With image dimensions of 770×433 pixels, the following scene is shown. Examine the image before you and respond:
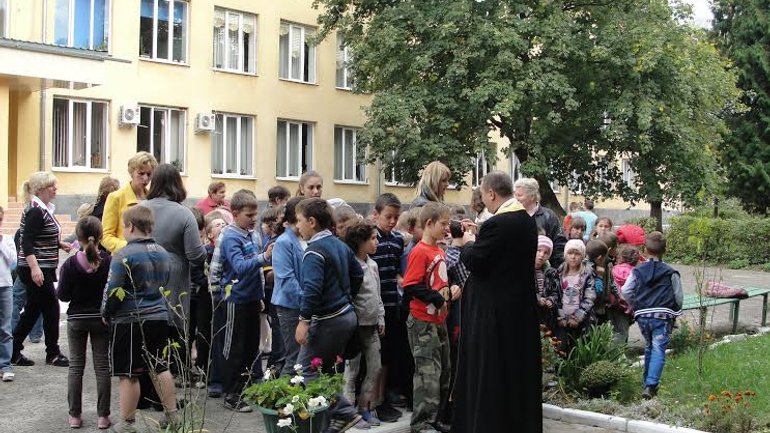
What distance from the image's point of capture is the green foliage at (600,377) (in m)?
8.12

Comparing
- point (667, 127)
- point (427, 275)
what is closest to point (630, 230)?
point (427, 275)

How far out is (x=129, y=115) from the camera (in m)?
24.2

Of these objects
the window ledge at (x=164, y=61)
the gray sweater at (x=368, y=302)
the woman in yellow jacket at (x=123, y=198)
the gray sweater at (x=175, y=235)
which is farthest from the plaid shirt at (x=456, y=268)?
the window ledge at (x=164, y=61)

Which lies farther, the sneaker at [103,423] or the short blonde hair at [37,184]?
the short blonde hair at [37,184]

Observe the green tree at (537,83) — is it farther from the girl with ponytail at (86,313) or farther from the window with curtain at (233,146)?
the girl with ponytail at (86,313)

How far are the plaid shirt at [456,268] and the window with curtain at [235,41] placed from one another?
68.3 feet

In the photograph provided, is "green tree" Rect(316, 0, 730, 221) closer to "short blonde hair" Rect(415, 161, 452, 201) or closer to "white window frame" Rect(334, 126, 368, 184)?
"white window frame" Rect(334, 126, 368, 184)

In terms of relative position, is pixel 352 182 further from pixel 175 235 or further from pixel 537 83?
pixel 175 235

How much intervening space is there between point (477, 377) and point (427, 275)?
3.54 feet

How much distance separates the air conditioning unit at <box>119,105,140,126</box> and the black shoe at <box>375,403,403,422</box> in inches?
733

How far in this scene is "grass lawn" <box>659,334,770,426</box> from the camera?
26.2 feet

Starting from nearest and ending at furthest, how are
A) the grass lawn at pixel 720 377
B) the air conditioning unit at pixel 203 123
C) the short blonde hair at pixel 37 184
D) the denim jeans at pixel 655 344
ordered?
the grass lawn at pixel 720 377 → the denim jeans at pixel 655 344 → the short blonde hair at pixel 37 184 → the air conditioning unit at pixel 203 123

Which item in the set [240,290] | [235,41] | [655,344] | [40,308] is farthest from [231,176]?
[655,344]

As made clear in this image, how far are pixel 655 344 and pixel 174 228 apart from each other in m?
4.66
